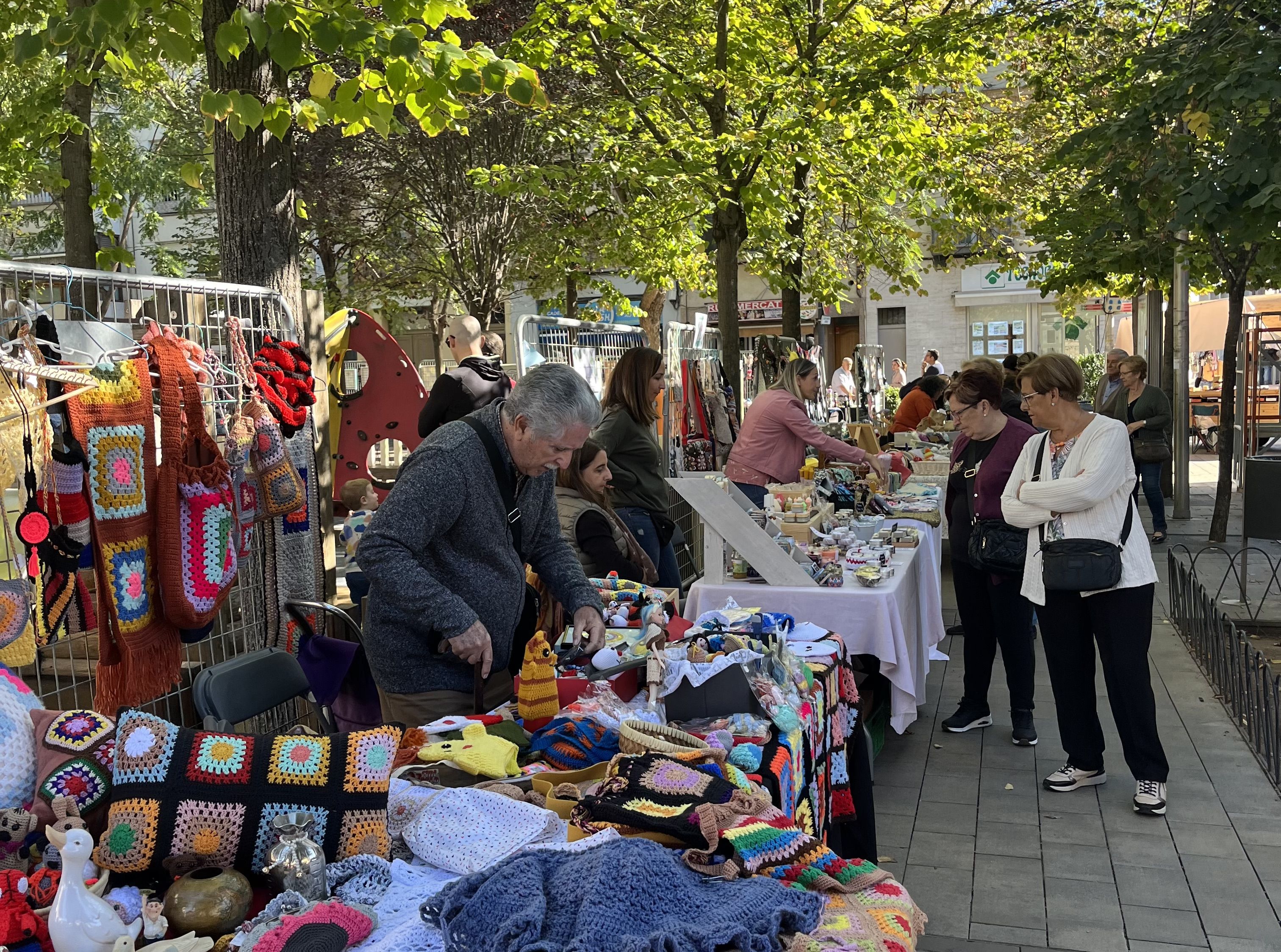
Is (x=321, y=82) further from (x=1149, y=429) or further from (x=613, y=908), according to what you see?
(x=1149, y=429)

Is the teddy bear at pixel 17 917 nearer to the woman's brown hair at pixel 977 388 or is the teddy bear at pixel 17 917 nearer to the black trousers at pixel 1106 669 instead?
the black trousers at pixel 1106 669

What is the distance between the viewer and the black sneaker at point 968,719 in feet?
Result: 18.1

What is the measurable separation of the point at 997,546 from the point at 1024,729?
1008mm

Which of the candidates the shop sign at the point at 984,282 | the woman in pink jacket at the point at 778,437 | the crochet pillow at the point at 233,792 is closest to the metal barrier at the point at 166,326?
the crochet pillow at the point at 233,792

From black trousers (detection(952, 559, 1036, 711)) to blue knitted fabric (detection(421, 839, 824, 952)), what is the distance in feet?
11.8

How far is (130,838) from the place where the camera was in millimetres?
1756

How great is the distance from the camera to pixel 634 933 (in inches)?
63.3

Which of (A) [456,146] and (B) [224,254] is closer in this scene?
(B) [224,254]

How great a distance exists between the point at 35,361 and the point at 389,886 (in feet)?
6.15

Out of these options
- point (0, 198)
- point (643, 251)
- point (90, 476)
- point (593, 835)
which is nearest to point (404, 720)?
point (90, 476)

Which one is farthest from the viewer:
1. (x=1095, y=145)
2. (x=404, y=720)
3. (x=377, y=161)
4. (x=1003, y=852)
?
(x=377, y=161)

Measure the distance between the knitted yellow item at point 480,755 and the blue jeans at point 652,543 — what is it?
3171 millimetres

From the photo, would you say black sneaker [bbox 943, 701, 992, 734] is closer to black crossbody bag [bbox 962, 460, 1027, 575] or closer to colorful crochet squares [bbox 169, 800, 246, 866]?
black crossbody bag [bbox 962, 460, 1027, 575]

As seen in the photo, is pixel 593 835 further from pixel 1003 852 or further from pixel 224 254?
pixel 224 254
